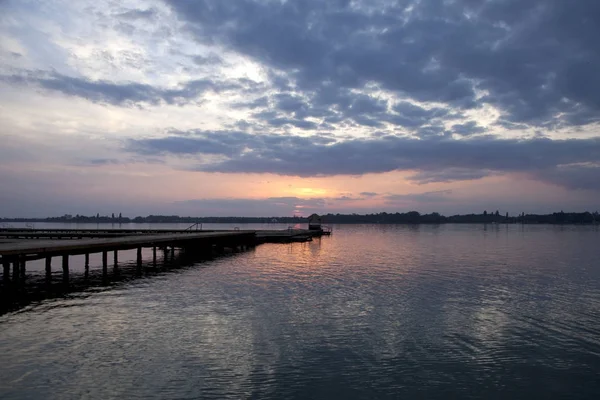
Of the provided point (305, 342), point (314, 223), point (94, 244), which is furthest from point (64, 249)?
point (314, 223)

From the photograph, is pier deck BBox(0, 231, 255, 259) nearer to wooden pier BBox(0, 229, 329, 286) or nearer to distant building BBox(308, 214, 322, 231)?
wooden pier BBox(0, 229, 329, 286)

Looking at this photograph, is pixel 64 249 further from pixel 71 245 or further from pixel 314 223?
pixel 314 223

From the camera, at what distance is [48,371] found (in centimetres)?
1373

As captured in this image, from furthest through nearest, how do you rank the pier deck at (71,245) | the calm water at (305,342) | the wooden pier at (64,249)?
1. the wooden pier at (64,249)
2. the pier deck at (71,245)
3. the calm water at (305,342)

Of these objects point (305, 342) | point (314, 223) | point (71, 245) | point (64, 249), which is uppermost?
point (71, 245)

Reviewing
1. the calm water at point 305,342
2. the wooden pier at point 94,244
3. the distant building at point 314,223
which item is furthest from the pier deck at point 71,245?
the distant building at point 314,223

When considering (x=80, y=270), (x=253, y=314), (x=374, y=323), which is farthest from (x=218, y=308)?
(x=80, y=270)

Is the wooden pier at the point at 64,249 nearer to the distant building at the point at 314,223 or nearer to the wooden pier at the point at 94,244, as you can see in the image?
the wooden pier at the point at 94,244

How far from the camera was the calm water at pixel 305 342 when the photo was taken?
42.4 feet

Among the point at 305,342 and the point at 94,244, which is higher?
the point at 94,244

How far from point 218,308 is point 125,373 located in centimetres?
950

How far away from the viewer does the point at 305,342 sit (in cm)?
1711

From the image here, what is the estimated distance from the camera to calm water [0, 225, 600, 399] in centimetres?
1291

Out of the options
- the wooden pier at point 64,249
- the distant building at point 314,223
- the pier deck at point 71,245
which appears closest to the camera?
the pier deck at point 71,245
